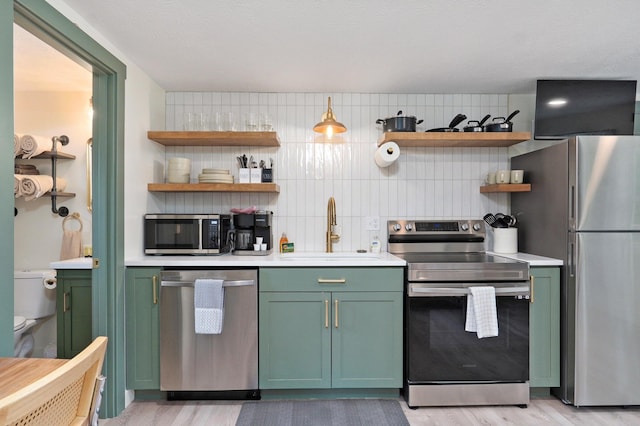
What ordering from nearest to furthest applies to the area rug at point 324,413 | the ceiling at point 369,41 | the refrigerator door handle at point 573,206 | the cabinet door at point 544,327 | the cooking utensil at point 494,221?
the ceiling at point 369,41, the area rug at point 324,413, the refrigerator door handle at point 573,206, the cabinet door at point 544,327, the cooking utensil at point 494,221

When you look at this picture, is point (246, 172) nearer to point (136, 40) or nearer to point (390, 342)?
point (136, 40)

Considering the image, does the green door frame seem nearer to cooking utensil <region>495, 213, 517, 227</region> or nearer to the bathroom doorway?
the bathroom doorway

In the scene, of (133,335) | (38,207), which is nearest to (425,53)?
(133,335)

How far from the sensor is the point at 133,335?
227 centimetres

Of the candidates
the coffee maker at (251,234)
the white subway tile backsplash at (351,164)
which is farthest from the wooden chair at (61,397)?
the white subway tile backsplash at (351,164)

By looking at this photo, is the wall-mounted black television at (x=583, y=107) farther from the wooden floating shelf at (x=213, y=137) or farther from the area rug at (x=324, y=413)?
the area rug at (x=324, y=413)

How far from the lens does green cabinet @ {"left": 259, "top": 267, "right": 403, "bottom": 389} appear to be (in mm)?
2271

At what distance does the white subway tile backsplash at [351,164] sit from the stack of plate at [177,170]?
24 centimetres

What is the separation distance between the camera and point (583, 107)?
2.62 meters

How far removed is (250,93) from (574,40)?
2210 millimetres

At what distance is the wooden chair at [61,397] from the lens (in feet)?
2.01

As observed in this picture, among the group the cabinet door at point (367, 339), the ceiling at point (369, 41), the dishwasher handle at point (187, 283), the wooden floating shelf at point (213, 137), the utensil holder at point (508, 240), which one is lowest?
the cabinet door at point (367, 339)

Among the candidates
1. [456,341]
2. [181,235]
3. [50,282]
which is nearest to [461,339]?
[456,341]

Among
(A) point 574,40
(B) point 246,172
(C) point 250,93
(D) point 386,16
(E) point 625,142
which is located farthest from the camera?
(C) point 250,93
